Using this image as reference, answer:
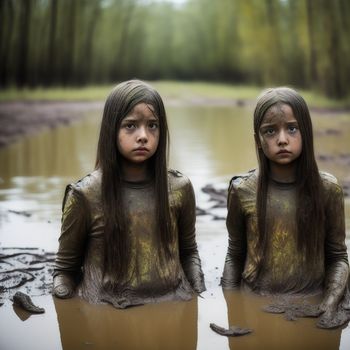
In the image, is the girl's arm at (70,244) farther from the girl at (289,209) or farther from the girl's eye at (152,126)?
the girl at (289,209)

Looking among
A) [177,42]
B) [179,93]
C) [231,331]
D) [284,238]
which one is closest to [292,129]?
[284,238]

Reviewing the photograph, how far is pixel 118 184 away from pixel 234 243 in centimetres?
79

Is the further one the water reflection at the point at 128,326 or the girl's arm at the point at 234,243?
the girl's arm at the point at 234,243

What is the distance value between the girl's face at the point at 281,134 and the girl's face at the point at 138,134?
613 mm

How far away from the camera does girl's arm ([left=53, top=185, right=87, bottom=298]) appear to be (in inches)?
140

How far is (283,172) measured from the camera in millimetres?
3688

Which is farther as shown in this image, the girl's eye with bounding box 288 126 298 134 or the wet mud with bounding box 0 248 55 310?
the wet mud with bounding box 0 248 55 310

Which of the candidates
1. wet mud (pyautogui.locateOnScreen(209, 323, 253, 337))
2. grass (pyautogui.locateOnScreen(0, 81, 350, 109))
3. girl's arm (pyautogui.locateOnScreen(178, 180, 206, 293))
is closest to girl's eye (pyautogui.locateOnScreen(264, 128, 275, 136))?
girl's arm (pyautogui.locateOnScreen(178, 180, 206, 293))

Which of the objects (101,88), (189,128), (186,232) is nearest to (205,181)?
(186,232)

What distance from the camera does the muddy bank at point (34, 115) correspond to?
40.8ft

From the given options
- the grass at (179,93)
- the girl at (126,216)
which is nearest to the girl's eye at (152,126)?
the girl at (126,216)

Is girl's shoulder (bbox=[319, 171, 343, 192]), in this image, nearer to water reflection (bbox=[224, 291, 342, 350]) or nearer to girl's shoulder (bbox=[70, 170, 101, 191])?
water reflection (bbox=[224, 291, 342, 350])

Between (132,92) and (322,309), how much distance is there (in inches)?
59.3

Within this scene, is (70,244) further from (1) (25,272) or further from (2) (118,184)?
(1) (25,272)
